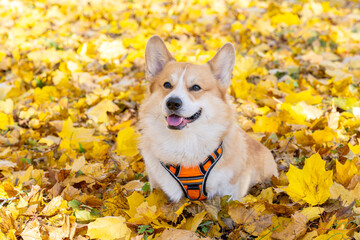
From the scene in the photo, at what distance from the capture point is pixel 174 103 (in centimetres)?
238

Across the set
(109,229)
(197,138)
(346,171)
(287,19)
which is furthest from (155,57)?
(287,19)

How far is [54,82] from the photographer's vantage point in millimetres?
4441

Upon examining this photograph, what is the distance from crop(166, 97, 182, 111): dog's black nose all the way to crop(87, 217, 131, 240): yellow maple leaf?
0.80 metres

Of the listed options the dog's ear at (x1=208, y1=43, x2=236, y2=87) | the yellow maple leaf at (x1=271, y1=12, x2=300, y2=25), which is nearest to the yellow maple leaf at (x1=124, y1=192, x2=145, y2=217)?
the dog's ear at (x1=208, y1=43, x2=236, y2=87)

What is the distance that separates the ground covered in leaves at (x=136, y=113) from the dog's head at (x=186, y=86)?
A: 23.3 inches

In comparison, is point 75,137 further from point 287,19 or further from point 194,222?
point 287,19

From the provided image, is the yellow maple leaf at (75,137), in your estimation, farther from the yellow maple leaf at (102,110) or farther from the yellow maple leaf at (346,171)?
the yellow maple leaf at (346,171)

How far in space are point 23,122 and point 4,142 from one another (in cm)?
38

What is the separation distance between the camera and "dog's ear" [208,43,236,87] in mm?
2668

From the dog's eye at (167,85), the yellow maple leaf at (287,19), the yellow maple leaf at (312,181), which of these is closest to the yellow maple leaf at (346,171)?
the yellow maple leaf at (312,181)

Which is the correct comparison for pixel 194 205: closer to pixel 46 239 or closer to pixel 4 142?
pixel 46 239

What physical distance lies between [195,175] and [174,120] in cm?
42

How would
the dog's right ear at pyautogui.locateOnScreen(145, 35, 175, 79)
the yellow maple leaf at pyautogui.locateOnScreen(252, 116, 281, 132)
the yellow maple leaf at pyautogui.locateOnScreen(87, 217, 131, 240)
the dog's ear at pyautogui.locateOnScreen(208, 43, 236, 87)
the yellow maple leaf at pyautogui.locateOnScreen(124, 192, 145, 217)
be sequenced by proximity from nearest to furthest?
the yellow maple leaf at pyautogui.locateOnScreen(87, 217, 131, 240)
the yellow maple leaf at pyautogui.locateOnScreen(124, 192, 145, 217)
the dog's ear at pyautogui.locateOnScreen(208, 43, 236, 87)
the dog's right ear at pyautogui.locateOnScreen(145, 35, 175, 79)
the yellow maple leaf at pyautogui.locateOnScreen(252, 116, 281, 132)

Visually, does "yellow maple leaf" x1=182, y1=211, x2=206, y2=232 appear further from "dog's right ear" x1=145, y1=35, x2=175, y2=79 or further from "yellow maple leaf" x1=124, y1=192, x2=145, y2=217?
"dog's right ear" x1=145, y1=35, x2=175, y2=79
